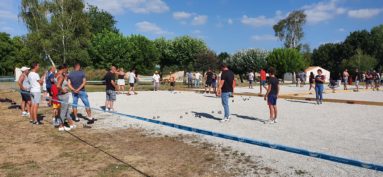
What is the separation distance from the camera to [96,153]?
681 centimetres

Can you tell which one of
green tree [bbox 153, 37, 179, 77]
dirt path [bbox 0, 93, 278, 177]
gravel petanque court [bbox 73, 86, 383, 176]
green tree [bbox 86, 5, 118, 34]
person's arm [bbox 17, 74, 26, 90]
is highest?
green tree [bbox 86, 5, 118, 34]

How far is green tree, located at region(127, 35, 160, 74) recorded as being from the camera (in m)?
49.8

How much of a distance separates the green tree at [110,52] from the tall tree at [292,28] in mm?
34360

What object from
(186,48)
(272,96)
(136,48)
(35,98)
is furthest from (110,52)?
(272,96)

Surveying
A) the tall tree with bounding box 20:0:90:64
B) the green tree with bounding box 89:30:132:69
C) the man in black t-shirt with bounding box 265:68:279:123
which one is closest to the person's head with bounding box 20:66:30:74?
the man in black t-shirt with bounding box 265:68:279:123

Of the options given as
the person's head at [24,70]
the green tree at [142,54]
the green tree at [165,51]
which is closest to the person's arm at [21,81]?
the person's head at [24,70]

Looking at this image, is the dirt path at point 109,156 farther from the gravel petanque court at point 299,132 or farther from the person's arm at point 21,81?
the person's arm at point 21,81

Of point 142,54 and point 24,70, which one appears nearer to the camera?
point 24,70

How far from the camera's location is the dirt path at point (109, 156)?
5.63 meters

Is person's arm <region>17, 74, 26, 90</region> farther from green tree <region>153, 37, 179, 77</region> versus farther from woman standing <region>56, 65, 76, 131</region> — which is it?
green tree <region>153, 37, 179, 77</region>

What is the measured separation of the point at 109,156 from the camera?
6.58 meters

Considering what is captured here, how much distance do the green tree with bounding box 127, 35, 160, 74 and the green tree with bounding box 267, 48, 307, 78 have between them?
24781mm

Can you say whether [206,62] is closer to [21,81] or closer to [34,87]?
[21,81]

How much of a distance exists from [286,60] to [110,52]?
3425cm
